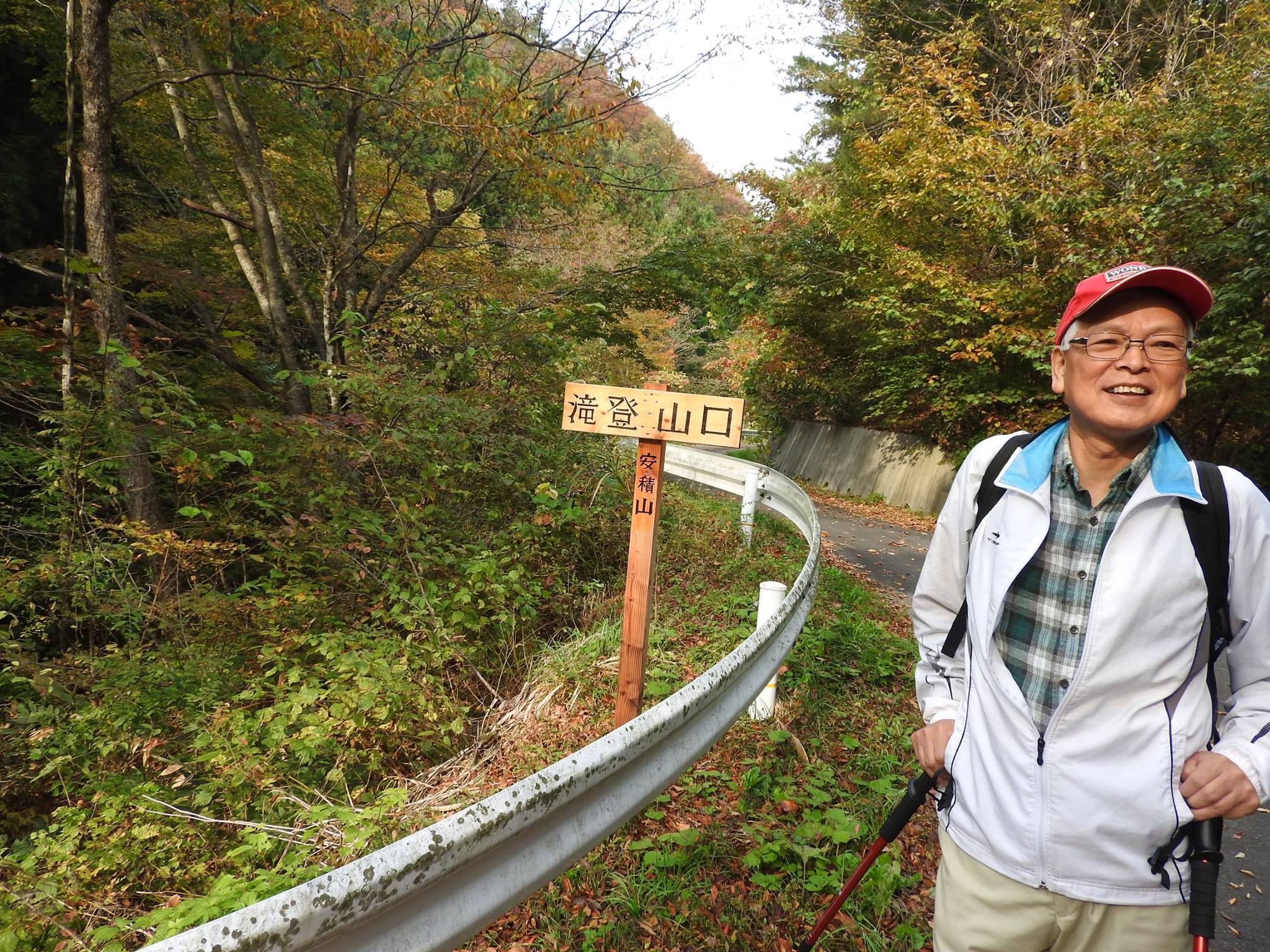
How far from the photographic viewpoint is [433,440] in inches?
221

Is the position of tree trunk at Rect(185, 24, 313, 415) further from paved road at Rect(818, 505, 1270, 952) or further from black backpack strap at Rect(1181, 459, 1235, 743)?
paved road at Rect(818, 505, 1270, 952)

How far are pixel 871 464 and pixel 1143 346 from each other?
15702 mm

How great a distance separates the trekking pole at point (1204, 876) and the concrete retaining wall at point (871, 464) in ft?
42.4

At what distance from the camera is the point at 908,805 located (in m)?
1.99

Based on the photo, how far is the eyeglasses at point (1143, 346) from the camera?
4.86 ft

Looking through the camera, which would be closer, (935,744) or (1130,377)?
(1130,377)

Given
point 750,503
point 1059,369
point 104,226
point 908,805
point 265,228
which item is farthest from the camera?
point 265,228

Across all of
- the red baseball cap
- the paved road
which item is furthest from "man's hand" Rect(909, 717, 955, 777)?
the red baseball cap

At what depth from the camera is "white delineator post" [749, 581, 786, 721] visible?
12.3ft

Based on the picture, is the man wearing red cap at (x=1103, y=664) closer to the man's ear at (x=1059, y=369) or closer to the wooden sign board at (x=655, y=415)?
the man's ear at (x=1059, y=369)

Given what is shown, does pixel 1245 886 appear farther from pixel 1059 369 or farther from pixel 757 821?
pixel 1059 369

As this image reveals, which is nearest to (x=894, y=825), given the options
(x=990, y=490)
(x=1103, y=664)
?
(x=1103, y=664)

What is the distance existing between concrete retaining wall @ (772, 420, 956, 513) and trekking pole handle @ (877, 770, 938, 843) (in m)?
12.5

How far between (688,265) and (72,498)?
272 inches
